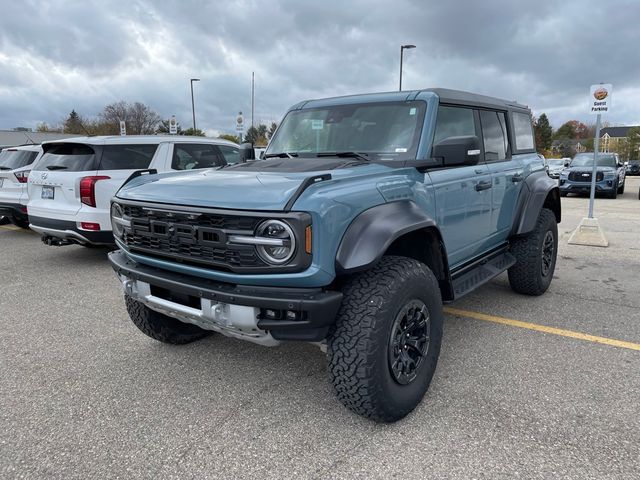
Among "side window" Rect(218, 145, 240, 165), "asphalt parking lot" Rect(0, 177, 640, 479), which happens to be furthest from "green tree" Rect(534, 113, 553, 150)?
"asphalt parking lot" Rect(0, 177, 640, 479)

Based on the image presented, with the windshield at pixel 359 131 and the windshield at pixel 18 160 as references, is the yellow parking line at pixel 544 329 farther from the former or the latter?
the windshield at pixel 18 160

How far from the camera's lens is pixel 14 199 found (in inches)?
315

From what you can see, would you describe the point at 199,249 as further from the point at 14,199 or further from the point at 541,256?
the point at 14,199

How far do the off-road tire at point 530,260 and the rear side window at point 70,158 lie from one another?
5152 millimetres

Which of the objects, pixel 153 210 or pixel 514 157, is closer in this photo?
pixel 153 210

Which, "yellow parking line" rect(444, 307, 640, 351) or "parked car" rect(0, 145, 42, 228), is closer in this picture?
"yellow parking line" rect(444, 307, 640, 351)

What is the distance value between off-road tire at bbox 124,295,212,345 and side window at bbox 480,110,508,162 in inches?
113

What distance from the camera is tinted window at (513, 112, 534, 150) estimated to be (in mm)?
4776

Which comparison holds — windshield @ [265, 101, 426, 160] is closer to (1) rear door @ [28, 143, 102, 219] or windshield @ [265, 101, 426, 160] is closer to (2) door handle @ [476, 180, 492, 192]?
(2) door handle @ [476, 180, 492, 192]

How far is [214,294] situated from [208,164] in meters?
5.18

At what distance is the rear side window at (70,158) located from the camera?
6078mm

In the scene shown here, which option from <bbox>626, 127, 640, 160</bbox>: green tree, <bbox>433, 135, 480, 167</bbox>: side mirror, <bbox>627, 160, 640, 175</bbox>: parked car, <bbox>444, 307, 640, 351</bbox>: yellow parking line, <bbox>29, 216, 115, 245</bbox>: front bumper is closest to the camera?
<bbox>433, 135, 480, 167</bbox>: side mirror

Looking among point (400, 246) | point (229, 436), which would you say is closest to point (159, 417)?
point (229, 436)

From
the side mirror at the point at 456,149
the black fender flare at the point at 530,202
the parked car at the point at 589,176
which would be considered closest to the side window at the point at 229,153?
the black fender flare at the point at 530,202
